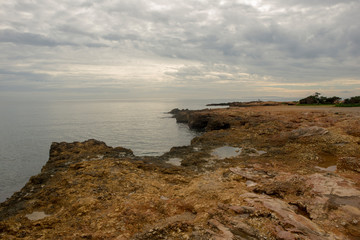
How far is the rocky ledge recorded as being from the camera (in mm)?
6023

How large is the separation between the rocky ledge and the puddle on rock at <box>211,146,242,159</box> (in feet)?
1.75

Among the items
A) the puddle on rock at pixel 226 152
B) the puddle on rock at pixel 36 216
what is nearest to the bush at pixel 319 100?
the puddle on rock at pixel 226 152

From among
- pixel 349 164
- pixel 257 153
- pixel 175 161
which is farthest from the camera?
pixel 257 153

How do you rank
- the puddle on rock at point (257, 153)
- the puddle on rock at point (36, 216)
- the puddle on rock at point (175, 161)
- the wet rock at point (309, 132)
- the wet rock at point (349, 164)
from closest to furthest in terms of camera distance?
1. the puddle on rock at point (36, 216)
2. the wet rock at point (349, 164)
3. the puddle on rock at point (175, 161)
4. the puddle on rock at point (257, 153)
5. the wet rock at point (309, 132)

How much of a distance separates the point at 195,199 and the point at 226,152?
9.40 m

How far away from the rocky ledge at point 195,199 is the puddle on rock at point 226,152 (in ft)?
1.75

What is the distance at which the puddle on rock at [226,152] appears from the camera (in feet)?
51.5

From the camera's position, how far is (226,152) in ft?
54.4

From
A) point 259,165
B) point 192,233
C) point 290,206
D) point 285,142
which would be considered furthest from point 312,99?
point 192,233

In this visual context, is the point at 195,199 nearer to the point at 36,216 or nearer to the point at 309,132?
the point at 36,216

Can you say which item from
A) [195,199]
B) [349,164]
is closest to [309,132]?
[349,164]

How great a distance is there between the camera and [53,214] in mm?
7523

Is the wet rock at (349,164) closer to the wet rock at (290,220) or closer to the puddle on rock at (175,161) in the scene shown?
the wet rock at (290,220)

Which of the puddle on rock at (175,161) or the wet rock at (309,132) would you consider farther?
the wet rock at (309,132)
